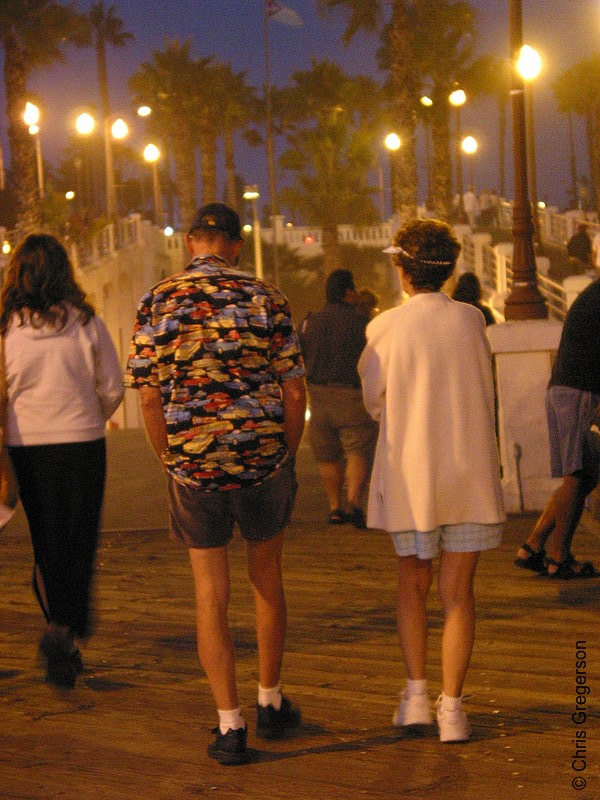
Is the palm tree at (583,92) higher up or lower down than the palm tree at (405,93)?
higher up

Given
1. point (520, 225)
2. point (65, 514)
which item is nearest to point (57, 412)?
point (65, 514)

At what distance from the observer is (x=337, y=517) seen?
883cm

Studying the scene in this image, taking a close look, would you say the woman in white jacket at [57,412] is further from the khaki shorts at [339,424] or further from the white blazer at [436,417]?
the khaki shorts at [339,424]

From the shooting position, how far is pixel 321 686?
195 inches

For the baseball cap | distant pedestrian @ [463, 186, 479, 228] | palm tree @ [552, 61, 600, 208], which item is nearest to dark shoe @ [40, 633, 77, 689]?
the baseball cap

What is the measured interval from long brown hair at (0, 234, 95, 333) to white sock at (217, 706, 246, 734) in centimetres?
176

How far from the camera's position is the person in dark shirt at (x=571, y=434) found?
6180 mm

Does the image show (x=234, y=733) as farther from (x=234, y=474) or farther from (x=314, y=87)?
(x=314, y=87)

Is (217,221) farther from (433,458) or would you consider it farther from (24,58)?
(24,58)

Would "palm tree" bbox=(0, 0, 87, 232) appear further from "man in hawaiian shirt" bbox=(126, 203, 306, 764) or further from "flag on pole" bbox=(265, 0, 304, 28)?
"man in hawaiian shirt" bbox=(126, 203, 306, 764)

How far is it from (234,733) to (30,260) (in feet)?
6.92

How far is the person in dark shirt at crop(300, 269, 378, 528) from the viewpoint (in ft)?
28.8

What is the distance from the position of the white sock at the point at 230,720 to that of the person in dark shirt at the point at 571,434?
9.61ft

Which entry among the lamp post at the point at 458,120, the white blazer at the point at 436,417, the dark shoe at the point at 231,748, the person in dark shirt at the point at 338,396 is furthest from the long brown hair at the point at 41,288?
the lamp post at the point at 458,120
